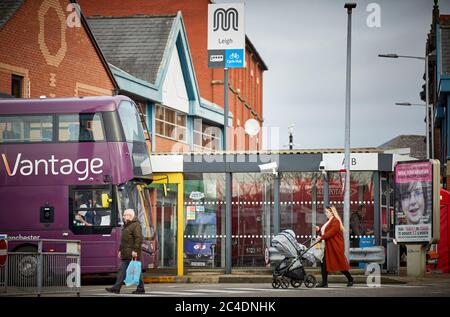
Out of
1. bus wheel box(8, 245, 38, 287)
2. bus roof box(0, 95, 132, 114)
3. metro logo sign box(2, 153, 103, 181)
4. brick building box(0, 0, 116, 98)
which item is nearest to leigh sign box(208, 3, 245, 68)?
brick building box(0, 0, 116, 98)

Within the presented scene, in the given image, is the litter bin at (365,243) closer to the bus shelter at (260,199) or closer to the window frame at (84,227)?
the bus shelter at (260,199)

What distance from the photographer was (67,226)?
29.7 m

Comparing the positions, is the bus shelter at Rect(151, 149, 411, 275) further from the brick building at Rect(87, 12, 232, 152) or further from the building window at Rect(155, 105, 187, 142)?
the building window at Rect(155, 105, 187, 142)

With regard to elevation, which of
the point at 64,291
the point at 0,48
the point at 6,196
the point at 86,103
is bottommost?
the point at 64,291

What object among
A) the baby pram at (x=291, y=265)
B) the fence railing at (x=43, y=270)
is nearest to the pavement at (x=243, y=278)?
the baby pram at (x=291, y=265)

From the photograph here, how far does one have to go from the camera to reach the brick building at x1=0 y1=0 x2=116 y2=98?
35.2 metres

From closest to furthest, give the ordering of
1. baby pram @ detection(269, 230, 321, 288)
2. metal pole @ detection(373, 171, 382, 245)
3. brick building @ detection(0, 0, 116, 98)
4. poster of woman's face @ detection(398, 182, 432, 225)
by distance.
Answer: baby pram @ detection(269, 230, 321, 288)
poster of woman's face @ detection(398, 182, 432, 225)
metal pole @ detection(373, 171, 382, 245)
brick building @ detection(0, 0, 116, 98)

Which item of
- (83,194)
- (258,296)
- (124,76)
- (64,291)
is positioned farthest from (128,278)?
(124,76)

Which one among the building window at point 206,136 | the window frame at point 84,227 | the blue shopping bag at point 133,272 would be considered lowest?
the blue shopping bag at point 133,272

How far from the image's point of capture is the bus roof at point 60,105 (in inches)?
1160

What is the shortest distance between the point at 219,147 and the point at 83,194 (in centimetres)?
3074

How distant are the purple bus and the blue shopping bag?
5.95 meters

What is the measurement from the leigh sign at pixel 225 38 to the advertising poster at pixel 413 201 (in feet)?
39.1

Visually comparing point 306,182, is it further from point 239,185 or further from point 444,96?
point 444,96
